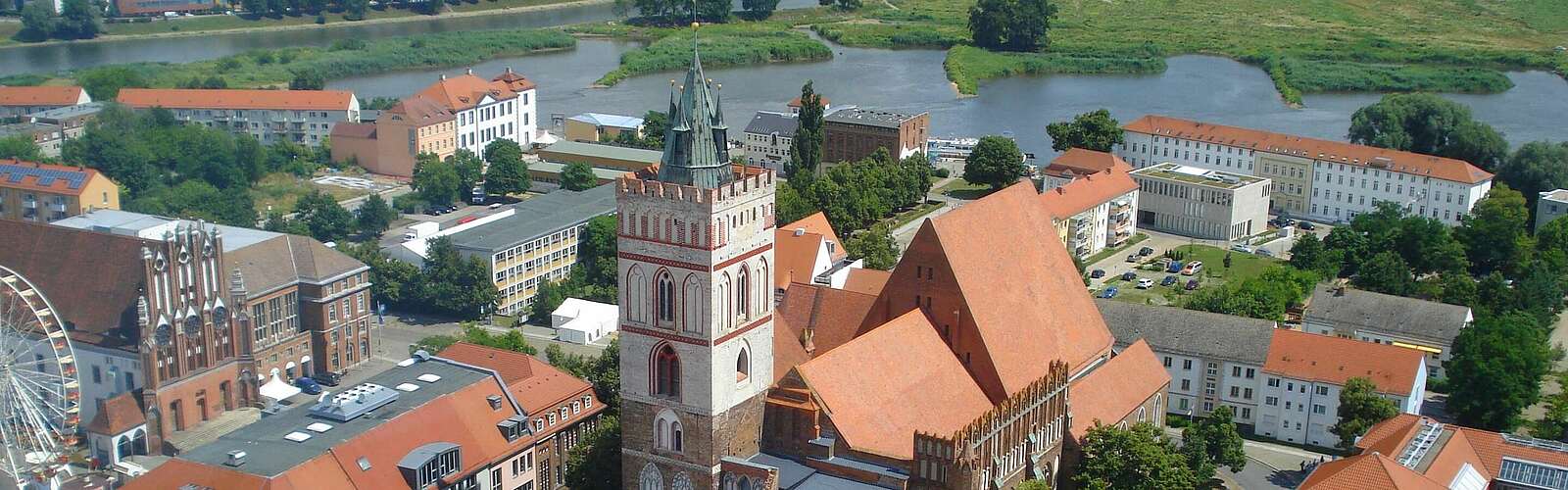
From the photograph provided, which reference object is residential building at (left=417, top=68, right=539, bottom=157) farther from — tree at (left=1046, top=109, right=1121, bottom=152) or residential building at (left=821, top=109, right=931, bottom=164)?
tree at (left=1046, top=109, right=1121, bottom=152)

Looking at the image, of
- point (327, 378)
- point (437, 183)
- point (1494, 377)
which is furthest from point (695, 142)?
point (437, 183)

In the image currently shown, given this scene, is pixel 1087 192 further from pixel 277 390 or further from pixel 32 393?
pixel 32 393

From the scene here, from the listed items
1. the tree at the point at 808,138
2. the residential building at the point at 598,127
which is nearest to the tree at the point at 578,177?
the tree at the point at 808,138

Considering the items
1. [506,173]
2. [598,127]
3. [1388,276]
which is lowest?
[1388,276]

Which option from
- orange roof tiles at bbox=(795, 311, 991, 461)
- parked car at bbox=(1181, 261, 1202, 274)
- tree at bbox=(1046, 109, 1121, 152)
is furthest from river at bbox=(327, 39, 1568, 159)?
orange roof tiles at bbox=(795, 311, 991, 461)

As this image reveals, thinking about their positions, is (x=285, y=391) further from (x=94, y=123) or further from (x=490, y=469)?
(x=94, y=123)
